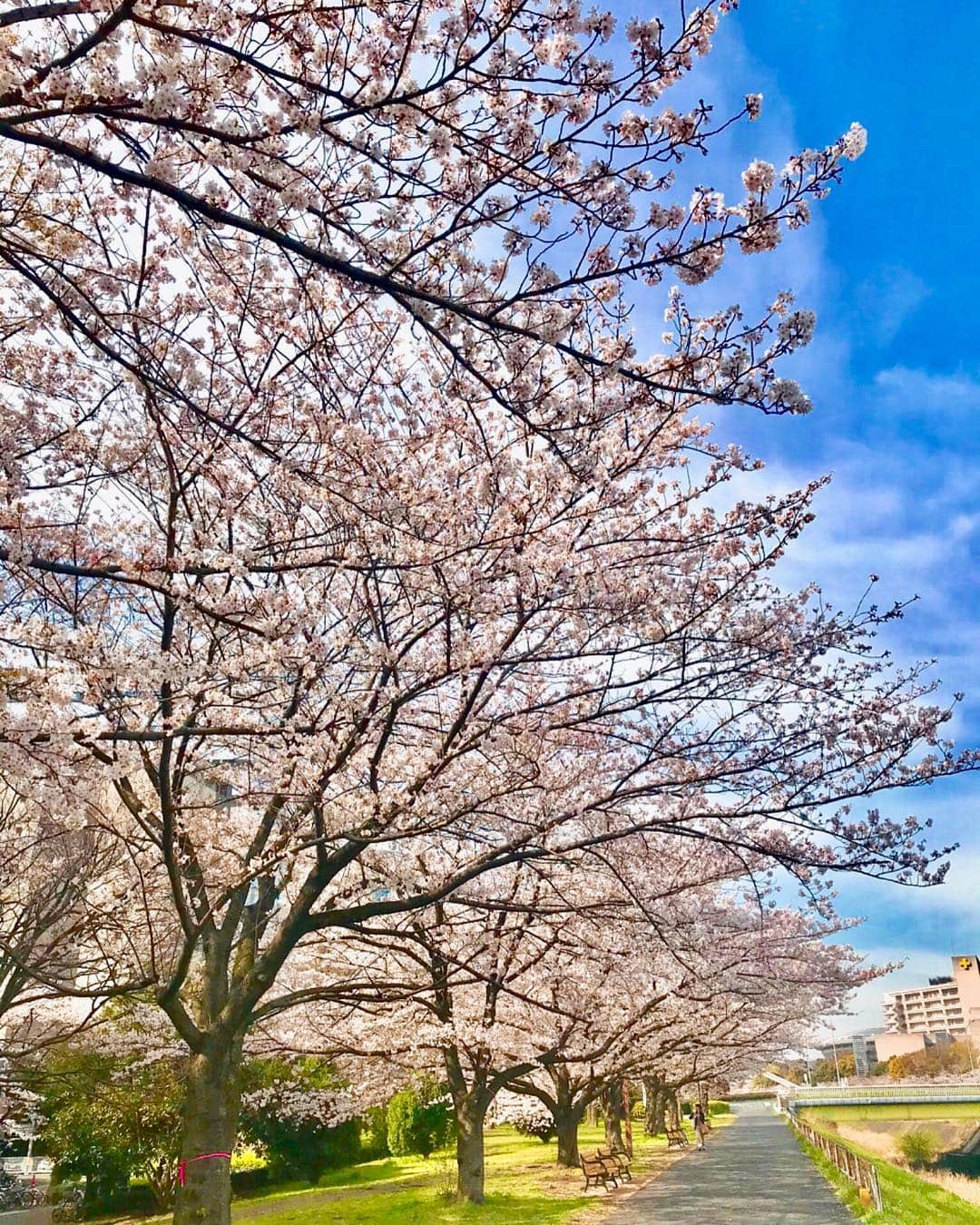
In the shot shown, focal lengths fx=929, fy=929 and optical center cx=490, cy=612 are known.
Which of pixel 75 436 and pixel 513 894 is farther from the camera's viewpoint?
pixel 513 894

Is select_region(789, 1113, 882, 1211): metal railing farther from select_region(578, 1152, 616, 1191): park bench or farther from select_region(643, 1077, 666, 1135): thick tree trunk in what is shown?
select_region(643, 1077, 666, 1135): thick tree trunk

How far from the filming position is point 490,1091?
15.2 m

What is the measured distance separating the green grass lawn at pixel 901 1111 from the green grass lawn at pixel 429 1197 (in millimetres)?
27692

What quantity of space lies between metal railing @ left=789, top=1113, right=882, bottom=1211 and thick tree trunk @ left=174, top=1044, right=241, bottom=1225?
30.5 ft

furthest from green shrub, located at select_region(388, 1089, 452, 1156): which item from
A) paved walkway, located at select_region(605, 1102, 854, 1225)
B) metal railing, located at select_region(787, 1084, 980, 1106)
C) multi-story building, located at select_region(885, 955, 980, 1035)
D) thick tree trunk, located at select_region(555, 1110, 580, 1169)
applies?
multi-story building, located at select_region(885, 955, 980, 1035)

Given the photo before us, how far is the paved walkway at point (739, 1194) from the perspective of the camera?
13125mm

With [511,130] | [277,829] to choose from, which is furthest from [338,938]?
[511,130]

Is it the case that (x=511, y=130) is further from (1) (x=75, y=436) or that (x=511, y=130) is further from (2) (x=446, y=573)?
(1) (x=75, y=436)

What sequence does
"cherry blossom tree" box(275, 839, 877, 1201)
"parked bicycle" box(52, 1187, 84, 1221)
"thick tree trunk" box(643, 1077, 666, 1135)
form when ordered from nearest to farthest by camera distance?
"cherry blossom tree" box(275, 839, 877, 1201) → "parked bicycle" box(52, 1187, 84, 1221) → "thick tree trunk" box(643, 1077, 666, 1135)

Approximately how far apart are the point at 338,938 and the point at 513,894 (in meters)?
3.22

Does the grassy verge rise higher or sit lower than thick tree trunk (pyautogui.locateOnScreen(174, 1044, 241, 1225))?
lower

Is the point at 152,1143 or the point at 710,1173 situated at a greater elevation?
the point at 152,1143

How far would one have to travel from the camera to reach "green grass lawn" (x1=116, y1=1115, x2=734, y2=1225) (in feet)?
45.7

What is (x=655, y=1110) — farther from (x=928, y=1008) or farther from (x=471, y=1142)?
(x=928, y=1008)
